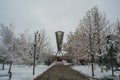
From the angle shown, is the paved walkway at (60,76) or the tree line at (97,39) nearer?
the paved walkway at (60,76)

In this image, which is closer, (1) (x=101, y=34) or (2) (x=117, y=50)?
(2) (x=117, y=50)

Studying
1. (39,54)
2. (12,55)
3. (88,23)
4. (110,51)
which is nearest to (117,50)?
(110,51)

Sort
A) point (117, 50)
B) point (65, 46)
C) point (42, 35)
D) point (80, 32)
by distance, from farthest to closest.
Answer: point (65, 46)
point (42, 35)
point (80, 32)
point (117, 50)

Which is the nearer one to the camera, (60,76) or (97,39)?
(60,76)

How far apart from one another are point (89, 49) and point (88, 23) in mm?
3831

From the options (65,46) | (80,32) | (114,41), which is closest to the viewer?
(114,41)

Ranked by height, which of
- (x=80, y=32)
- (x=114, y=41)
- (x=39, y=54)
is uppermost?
(x=80, y=32)

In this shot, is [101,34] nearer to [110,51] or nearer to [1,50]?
[110,51]

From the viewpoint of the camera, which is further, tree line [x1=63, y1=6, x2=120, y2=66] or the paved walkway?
tree line [x1=63, y1=6, x2=120, y2=66]

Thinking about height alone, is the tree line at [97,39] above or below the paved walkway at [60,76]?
above

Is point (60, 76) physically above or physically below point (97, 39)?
below

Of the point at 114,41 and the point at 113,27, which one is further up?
A: the point at 113,27

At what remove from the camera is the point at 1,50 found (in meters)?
18.8

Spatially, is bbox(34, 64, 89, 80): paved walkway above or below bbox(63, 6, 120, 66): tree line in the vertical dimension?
below
